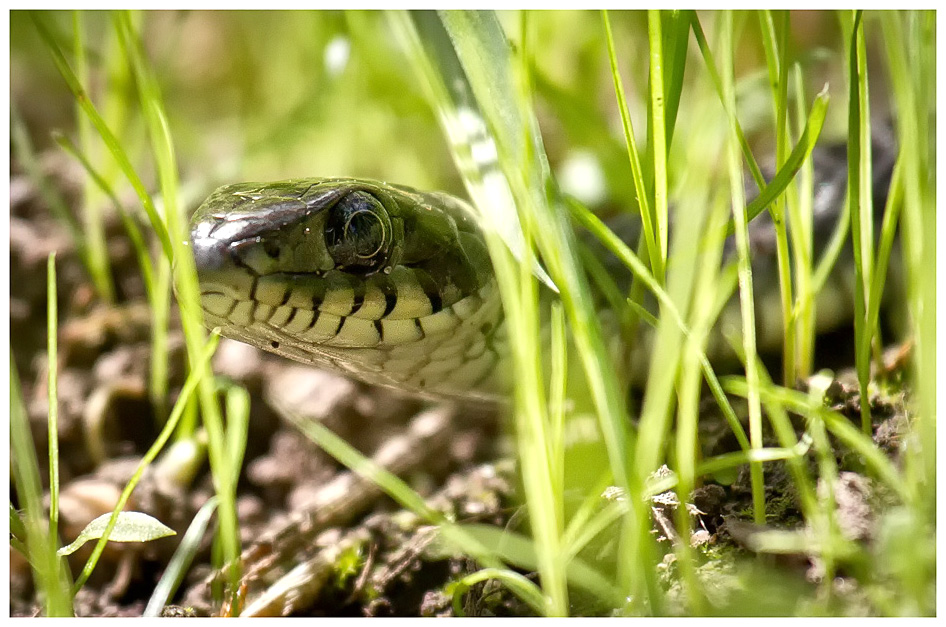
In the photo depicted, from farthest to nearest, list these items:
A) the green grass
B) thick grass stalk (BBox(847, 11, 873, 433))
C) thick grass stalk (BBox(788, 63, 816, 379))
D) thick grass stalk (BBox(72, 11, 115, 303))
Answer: thick grass stalk (BBox(72, 11, 115, 303)), thick grass stalk (BBox(788, 63, 816, 379)), thick grass stalk (BBox(847, 11, 873, 433)), the green grass

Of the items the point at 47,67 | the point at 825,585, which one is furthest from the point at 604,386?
the point at 47,67

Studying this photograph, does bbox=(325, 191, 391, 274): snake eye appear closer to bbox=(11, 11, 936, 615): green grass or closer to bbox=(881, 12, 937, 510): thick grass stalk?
bbox=(11, 11, 936, 615): green grass

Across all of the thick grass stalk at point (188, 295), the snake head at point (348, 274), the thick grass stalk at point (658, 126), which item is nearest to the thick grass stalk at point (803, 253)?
the thick grass stalk at point (658, 126)

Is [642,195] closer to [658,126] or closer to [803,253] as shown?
[658,126]

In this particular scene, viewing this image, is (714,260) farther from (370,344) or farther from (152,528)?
(152,528)

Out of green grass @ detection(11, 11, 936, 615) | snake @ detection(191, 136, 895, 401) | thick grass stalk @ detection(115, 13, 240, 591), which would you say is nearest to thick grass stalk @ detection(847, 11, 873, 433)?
green grass @ detection(11, 11, 936, 615)

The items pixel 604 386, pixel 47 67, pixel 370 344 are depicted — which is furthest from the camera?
pixel 47 67
